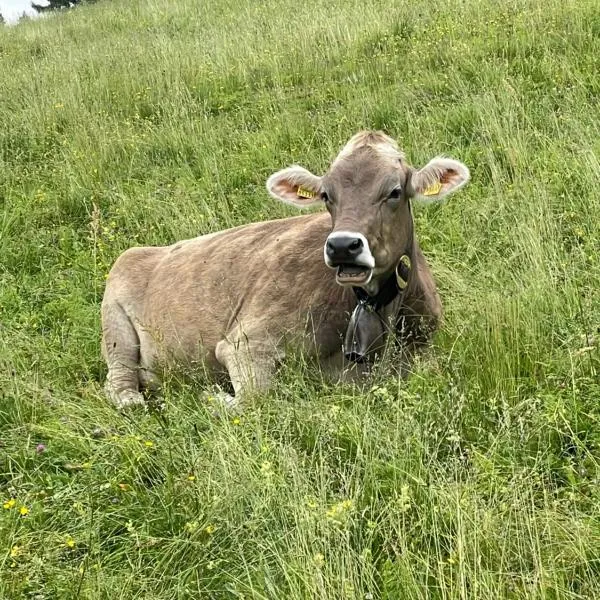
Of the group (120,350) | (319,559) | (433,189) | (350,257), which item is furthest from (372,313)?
(120,350)

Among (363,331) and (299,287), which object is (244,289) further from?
(363,331)

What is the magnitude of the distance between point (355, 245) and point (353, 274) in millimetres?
187

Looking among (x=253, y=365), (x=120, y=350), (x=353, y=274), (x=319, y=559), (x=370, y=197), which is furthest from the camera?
(x=120, y=350)

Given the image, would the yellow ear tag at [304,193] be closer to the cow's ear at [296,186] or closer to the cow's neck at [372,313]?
the cow's ear at [296,186]

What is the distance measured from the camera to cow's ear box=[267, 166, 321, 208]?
4871 mm

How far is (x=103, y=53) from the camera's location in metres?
12.6

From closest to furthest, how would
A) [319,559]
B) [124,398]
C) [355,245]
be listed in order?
1. [319,559]
2. [355,245]
3. [124,398]

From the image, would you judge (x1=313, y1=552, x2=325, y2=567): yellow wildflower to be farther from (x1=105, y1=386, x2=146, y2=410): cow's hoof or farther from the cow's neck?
(x1=105, y1=386, x2=146, y2=410): cow's hoof

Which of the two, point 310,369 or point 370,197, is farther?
point 310,369

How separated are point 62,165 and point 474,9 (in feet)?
19.6

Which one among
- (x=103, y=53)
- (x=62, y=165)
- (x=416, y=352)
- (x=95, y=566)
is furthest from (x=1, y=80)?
(x=95, y=566)

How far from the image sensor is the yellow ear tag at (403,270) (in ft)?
14.7

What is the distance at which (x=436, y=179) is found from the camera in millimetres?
4668

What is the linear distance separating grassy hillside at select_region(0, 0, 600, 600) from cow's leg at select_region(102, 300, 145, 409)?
0.61 ft
